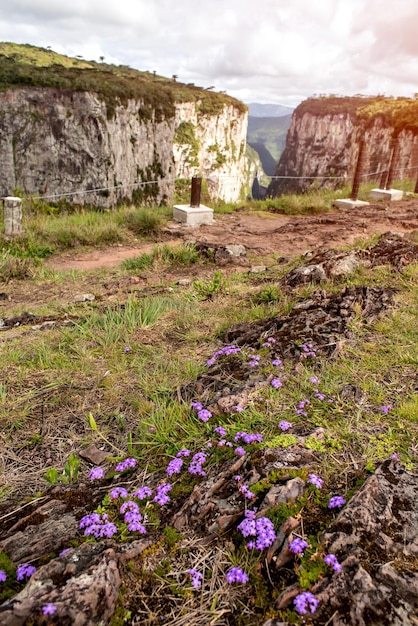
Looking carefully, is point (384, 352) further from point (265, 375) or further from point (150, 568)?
point (150, 568)

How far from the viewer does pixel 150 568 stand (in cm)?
158

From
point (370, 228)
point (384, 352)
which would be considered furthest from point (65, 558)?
point (370, 228)

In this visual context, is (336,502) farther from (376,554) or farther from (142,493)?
(142,493)

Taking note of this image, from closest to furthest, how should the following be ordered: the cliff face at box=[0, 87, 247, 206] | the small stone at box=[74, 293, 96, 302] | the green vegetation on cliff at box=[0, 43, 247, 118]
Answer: the small stone at box=[74, 293, 96, 302] < the cliff face at box=[0, 87, 247, 206] < the green vegetation on cliff at box=[0, 43, 247, 118]

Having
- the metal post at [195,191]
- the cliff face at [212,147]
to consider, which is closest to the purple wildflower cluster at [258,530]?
the metal post at [195,191]

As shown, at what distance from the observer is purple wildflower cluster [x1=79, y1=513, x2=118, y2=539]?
5.59ft

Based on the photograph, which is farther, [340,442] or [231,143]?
[231,143]

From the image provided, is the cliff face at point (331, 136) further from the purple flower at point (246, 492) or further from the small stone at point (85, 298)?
the purple flower at point (246, 492)

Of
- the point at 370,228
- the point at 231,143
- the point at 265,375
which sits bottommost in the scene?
the point at 265,375

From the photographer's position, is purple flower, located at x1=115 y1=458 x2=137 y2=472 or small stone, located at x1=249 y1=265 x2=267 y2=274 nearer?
purple flower, located at x1=115 y1=458 x2=137 y2=472

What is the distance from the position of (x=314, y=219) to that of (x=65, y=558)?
33.3ft

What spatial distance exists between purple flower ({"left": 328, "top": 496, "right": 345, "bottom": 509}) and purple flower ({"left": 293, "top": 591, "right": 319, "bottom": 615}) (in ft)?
1.47

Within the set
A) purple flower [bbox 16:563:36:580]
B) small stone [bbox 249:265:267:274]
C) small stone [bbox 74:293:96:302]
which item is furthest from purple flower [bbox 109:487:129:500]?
small stone [bbox 249:265:267:274]

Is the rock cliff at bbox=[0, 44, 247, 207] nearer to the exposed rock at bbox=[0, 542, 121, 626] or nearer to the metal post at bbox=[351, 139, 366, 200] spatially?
the metal post at bbox=[351, 139, 366, 200]
